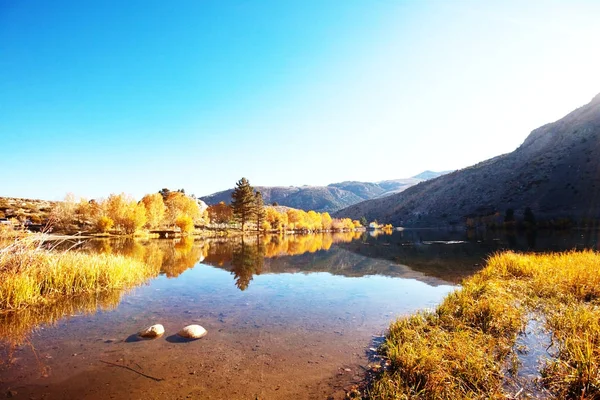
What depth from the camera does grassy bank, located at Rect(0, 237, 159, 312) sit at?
44.0 feet

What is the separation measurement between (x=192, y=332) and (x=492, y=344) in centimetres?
979

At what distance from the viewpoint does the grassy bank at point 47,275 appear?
44.0 ft

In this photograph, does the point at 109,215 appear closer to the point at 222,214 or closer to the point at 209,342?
the point at 222,214

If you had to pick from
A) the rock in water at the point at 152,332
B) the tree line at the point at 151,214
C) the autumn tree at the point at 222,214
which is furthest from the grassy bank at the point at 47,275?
the autumn tree at the point at 222,214

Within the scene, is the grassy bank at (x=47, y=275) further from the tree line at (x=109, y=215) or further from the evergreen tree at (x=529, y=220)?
the evergreen tree at (x=529, y=220)

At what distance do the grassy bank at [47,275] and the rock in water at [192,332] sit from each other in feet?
27.0

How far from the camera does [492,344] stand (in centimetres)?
865

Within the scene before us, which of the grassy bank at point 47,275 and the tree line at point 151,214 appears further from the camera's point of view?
the tree line at point 151,214

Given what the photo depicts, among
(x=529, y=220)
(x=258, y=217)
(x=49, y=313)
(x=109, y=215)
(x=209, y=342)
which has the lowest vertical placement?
(x=529, y=220)

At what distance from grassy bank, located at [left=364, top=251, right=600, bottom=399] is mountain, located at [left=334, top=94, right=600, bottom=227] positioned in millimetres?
101344

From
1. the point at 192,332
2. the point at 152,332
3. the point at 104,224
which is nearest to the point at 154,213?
the point at 104,224

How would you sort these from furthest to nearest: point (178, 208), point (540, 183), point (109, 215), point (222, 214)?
point (540, 183) < point (222, 214) < point (178, 208) < point (109, 215)

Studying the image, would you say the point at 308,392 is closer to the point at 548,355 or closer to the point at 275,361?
the point at 275,361

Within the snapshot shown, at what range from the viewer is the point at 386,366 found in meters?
8.36
